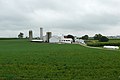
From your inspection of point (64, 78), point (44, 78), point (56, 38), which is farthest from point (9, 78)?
point (56, 38)

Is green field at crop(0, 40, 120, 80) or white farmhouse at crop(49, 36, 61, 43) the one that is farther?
white farmhouse at crop(49, 36, 61, 43)

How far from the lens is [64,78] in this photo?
48.5 ft

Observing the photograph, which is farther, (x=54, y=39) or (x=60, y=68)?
(x=54, y=39)

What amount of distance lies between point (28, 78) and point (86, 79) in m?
3.06

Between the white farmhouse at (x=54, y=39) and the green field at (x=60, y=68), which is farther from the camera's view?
the white farmhouse at (x=54, y=39)

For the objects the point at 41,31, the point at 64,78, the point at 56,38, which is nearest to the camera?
the point at 64,78

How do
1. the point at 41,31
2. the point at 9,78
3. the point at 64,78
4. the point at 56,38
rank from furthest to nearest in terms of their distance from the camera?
the point at 41,31, the point at 56,38, the point at 64,78, the point at 9,78

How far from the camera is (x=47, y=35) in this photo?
525 feet

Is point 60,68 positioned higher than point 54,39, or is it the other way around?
point 54,39

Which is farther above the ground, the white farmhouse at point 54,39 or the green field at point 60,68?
the white farmhouse at point 54,39

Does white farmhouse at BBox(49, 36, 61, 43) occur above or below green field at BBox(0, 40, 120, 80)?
above

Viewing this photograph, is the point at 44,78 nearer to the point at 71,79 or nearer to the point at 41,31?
the point at 71,79

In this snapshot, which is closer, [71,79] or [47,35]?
[71,79]

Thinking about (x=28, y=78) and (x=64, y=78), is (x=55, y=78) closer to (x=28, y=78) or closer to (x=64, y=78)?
(x=64, y=78)
